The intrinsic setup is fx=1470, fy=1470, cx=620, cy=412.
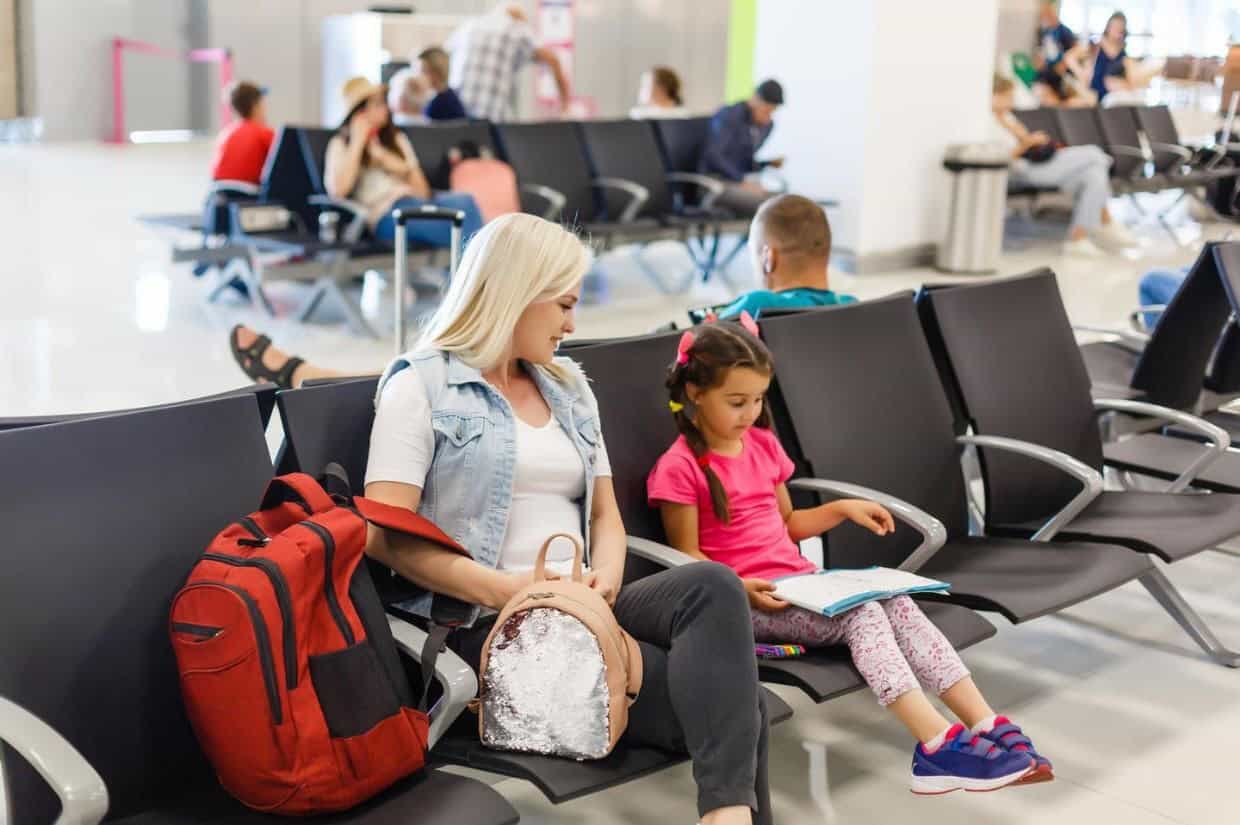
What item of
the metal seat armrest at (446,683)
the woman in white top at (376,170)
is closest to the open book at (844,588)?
the metal seat armrest at (446,683)

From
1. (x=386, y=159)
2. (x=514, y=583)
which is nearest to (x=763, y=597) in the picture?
(x=514, y=583)

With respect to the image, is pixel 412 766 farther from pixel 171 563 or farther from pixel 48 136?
pixel 48 136

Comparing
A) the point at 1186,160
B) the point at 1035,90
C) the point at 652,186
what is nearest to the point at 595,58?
the point at 1035,90

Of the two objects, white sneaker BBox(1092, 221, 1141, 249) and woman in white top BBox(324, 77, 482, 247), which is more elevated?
woman in white top BBox(324, 77, 482, 247)

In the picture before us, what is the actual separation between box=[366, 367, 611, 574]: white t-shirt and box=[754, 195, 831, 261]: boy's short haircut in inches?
41.3

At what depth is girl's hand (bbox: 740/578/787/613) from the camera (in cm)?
259

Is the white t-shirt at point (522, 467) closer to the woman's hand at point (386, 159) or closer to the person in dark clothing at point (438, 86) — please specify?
the woman's hand at point (386, 159)

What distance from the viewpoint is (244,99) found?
747cm

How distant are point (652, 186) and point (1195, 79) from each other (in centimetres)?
1067

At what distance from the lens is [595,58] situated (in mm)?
18234

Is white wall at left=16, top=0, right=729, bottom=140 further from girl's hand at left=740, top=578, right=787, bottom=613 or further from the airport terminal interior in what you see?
girl's hand at left=740, top=578, right=787, bottom=613

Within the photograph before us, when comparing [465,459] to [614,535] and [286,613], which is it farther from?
[286,613]

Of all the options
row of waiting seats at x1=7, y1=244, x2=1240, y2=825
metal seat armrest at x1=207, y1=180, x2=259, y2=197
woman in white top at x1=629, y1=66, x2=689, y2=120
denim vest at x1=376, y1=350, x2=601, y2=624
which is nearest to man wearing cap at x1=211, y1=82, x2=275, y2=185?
metal seat armrest at x1=207, y1=180, x2=259, y2=197

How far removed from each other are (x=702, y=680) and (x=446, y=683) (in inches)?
14.8
